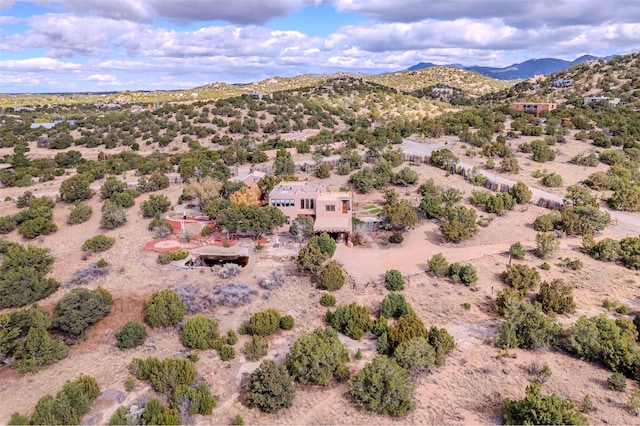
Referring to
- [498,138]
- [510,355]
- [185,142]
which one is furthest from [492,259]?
[185,142]

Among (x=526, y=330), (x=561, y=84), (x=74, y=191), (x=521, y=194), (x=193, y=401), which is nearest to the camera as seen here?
(x=193, y=401)

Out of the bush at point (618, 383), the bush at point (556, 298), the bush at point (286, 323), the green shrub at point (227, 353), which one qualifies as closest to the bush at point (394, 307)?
the bush at point (286, 323)

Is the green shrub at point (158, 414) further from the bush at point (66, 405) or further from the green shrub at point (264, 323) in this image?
the green shrub at point (264, 323)

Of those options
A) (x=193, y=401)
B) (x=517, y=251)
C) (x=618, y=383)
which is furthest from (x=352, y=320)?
(x=517, y=251)

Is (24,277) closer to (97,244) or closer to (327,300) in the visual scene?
(97,244)

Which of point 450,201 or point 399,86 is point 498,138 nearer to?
point 450,201
